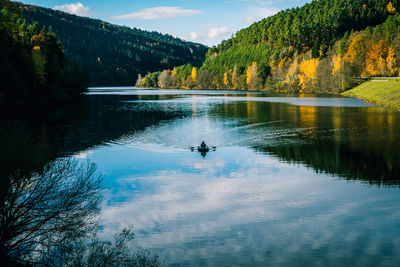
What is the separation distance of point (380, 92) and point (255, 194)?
7142 centimetres

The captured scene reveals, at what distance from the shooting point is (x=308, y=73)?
13462 cm

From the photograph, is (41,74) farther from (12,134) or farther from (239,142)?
(12,134)

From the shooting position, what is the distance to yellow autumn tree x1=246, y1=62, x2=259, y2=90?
172 meters

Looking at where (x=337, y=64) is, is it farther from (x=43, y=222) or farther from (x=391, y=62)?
(x=43, y=222)

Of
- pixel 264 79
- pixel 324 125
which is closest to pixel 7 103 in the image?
pixel 324 125

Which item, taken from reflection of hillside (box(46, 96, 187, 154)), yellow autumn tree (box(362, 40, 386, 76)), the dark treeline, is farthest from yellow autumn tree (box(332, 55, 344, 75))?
the dark treeline

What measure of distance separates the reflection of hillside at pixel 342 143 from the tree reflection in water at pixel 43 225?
16.1 metres

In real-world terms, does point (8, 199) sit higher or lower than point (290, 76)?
lower

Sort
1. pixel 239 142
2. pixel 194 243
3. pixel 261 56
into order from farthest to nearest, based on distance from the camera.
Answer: pixel 261 56 < pixel 239 142 < pixel 194 243

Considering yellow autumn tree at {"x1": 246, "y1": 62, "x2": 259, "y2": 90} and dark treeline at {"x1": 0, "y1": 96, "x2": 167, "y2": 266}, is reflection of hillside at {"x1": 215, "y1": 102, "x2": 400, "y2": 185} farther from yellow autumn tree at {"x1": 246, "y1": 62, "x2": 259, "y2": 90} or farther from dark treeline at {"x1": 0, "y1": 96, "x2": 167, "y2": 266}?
yellow autumn tree at {"x1": 246, "y1": 62, "x2": 259, "y2": 90}

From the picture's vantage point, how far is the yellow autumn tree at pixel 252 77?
172 meters

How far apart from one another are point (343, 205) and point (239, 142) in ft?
61.0

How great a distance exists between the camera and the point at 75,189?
48.5 feet

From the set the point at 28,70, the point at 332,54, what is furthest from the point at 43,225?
the point at 332,54
